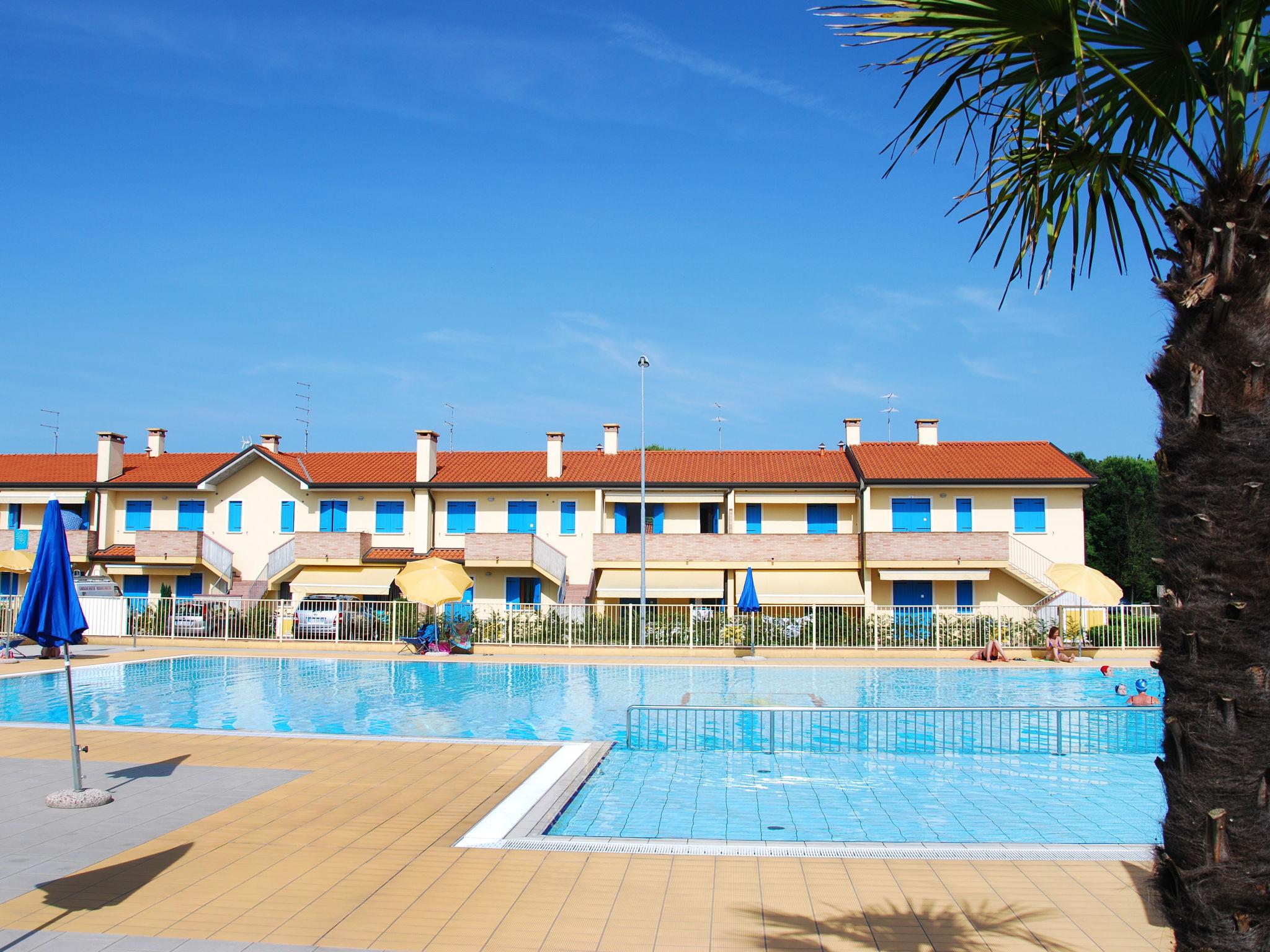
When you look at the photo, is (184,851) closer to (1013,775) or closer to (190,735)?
(190,735)

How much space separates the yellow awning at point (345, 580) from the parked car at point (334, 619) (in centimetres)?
301

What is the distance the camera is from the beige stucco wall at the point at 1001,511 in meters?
37.6

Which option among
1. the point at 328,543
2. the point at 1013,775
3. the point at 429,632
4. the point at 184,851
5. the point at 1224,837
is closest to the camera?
the point at 1224,837

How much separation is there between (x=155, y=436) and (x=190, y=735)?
3660 cm

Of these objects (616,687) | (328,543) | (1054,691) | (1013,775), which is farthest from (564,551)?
(1013,775)

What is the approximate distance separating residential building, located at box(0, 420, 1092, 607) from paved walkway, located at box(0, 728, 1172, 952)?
27458 mm

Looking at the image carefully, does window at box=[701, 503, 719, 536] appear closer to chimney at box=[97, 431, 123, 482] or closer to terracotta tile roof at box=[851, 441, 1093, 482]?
terracotta tile roof at box=[851, 441, 1093, 482]

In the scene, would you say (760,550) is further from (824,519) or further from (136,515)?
(136,515)

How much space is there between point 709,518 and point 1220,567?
124 ft

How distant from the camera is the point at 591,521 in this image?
39.9 m

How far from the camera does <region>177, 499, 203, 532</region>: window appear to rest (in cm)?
4209

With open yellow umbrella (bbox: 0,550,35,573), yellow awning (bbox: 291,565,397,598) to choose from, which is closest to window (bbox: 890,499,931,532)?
yellow awning (bbox: 291,565,397,598)

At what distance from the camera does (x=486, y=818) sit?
9.86 meters

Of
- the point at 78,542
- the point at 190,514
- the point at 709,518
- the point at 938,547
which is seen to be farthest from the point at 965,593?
the point at 78,542
